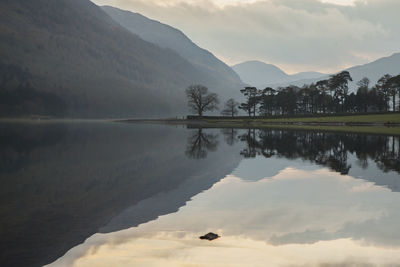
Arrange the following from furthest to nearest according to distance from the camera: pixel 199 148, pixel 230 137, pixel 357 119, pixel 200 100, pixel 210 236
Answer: pixel 200 100 < pixel 357 119 < pixel 230 137 < pixel 199 148 < pixel 210 236

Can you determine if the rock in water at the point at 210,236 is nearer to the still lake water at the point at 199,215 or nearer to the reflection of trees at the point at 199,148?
the still lake water at the point at 199,215

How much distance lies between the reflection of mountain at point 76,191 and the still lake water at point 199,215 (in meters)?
0.07

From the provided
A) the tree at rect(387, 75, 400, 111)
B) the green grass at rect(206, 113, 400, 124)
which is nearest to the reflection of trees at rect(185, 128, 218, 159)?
the green grass at rect(206, 113, 400, 124)

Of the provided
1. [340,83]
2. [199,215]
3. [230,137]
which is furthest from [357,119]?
[199,215]

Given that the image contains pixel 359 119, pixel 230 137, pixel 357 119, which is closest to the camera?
pixel 230 137

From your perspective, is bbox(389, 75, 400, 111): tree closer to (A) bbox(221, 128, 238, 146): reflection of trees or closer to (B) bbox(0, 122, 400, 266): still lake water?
(A) bbox(221, 128, 238, 146): reflection of trees

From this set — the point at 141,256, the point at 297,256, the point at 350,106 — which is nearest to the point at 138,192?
the point at 141,256

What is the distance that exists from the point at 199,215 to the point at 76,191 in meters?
9.29

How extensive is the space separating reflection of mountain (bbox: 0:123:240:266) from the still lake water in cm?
7

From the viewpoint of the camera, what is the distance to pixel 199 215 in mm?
16938

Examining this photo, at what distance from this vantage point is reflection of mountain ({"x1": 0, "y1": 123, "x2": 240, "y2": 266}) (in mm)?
13695

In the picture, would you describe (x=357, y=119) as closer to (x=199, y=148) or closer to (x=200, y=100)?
(x=200, y=100)

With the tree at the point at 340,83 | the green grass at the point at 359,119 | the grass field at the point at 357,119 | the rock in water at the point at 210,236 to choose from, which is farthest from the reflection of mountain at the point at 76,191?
the tree at the point at 340,83

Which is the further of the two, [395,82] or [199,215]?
[395,82]
